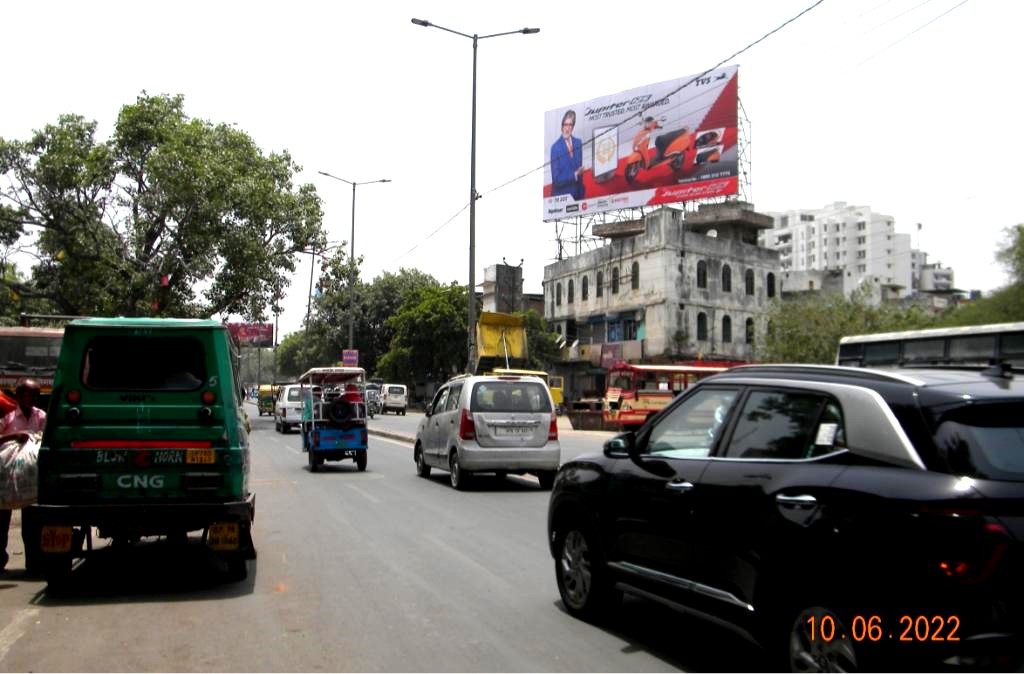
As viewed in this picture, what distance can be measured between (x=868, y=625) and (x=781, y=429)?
116 cm

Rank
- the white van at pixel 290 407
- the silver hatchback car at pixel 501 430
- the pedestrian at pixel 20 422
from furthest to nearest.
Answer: the white van at pixel 290 407, the silver hatchback car at pixel 501 430, the pedestrian at pixel 20 422

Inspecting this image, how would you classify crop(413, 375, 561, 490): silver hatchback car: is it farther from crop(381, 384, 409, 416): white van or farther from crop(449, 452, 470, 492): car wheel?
crop(381, 384, 409, 416): white van

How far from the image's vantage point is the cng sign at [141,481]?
7133mm

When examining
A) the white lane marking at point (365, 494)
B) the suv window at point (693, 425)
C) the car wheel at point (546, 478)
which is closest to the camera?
the suv window at point (693, 425)

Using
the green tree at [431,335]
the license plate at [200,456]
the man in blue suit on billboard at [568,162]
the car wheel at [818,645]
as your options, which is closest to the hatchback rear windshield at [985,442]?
the car wheel at [818,645]

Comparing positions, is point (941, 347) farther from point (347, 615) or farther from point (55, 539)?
point (55, 539)

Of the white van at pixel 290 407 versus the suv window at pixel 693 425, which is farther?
the white van at pixel 290 407

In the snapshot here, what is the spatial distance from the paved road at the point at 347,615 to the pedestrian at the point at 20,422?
16.9 inches

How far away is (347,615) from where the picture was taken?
21.2 ft

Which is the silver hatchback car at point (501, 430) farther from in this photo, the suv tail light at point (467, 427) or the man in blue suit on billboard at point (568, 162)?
the man in blue suit on billboard at point (568, 162)

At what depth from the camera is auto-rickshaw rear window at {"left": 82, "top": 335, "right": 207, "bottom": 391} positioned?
294 inches

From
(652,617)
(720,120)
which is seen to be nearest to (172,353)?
(652,617)

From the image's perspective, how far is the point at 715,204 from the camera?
55562 millimetres

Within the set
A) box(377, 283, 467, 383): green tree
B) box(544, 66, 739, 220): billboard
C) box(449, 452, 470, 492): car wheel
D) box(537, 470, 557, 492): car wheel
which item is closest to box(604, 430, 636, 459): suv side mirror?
box(449, 452, 470, 492): car wheel
